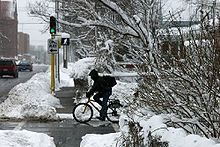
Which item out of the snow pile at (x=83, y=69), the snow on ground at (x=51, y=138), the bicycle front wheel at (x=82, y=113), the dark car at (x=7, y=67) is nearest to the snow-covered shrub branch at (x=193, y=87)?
the snow on ground at (x=51, y=138)

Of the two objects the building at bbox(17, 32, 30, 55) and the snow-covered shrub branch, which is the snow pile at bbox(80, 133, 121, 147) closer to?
the snow-covered shrub branch

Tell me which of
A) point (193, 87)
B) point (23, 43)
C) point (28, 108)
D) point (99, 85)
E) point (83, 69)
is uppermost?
point (193, 87)

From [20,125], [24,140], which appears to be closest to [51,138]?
[24,140]

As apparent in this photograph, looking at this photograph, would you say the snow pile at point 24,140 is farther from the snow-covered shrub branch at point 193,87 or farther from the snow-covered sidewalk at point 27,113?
the snow-covered shrub branch at point 193,87

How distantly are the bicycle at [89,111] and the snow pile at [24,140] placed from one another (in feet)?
10.3

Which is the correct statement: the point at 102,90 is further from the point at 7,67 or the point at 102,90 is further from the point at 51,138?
the point at 7,67

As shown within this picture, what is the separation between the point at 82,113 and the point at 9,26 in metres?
86.6

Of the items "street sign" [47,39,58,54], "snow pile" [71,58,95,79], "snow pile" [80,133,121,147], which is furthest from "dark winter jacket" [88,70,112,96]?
"snow pile" [71,58,95,79]

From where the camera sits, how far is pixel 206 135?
6109mm

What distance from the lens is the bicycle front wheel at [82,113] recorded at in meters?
14.2

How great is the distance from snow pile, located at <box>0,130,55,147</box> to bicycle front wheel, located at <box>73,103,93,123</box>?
3.11 meters

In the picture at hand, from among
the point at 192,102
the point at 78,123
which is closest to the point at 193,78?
the point at 192,102

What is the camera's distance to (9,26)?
98.2m

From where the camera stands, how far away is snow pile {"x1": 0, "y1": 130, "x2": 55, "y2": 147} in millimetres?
9734
